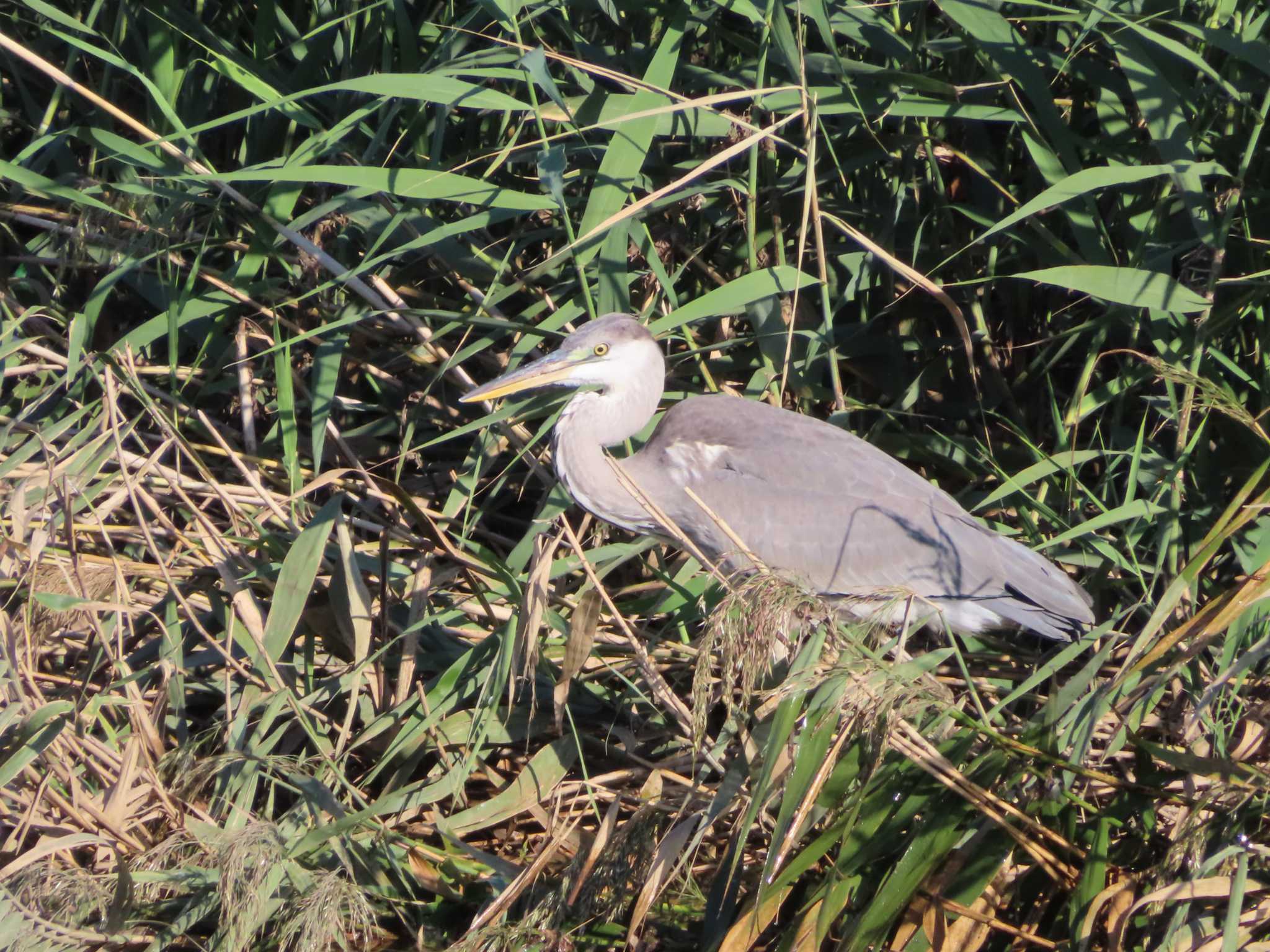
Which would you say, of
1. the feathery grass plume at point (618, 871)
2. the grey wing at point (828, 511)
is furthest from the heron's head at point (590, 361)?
the feathery grass plume at point (618, 871)

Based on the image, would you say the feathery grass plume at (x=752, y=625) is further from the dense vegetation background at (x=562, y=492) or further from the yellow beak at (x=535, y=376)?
the yellow beak at (x=535, y=376)

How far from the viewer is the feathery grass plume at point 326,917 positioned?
208 centimetres

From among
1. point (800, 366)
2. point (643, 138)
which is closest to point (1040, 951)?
point (800, 366)

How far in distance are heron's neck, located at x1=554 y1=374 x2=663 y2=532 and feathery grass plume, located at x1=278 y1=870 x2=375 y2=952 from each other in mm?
1006

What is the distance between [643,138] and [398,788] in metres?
1.45

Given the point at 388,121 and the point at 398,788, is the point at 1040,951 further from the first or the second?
the point at 388,121

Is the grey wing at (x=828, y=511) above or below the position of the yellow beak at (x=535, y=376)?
below

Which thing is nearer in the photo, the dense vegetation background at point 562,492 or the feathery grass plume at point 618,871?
the dense vegetation background at point 562,492

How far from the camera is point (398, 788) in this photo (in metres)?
2.52

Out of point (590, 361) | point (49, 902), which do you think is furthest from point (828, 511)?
point (49, 902)

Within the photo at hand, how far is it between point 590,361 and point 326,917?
1297mm

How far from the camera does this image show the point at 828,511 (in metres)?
3.04

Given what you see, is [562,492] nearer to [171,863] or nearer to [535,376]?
[535,376]

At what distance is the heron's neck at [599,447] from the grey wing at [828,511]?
0.36 feet
